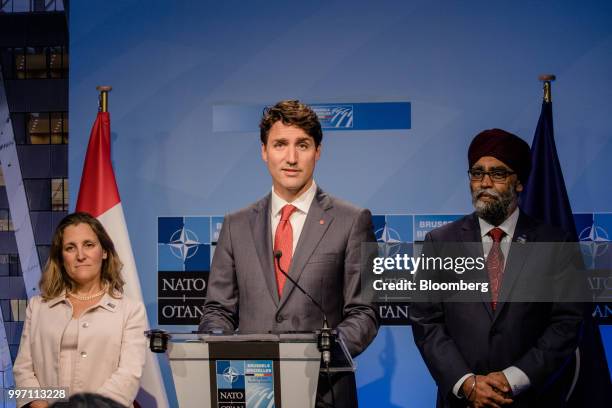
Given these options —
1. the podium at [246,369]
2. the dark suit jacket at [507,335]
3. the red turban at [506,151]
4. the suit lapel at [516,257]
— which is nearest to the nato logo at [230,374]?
the podium at [246,369]

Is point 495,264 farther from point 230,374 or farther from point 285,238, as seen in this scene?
point 230,374

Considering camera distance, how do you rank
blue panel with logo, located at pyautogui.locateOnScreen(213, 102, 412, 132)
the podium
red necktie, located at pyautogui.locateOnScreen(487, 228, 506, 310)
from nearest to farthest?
the podium
red necktie, located at pyautogui.locateOnScreen(487, 228, 506, 310)
blue panel with logo, located at pyautogui.locateOnScreen(213, 102, 412, 132)

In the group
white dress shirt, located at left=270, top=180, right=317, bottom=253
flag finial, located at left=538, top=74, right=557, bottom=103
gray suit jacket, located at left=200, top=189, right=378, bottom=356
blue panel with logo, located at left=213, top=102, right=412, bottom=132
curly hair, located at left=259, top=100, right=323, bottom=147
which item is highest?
flag finial, located at left=538, top=74, right=557, bottom=103

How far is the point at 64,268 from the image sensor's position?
13.6ft

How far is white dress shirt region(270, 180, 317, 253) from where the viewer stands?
12.8ft

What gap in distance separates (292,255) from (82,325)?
1132 mm

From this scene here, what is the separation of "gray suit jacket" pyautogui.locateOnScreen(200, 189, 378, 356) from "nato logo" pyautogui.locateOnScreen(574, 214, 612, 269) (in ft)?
5.88

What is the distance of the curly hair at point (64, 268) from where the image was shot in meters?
4.11

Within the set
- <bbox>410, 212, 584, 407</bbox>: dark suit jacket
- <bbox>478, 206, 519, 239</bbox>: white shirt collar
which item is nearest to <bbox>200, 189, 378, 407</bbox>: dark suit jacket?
<bbox>410, 212, 584, 407</bbox>: dark suit jacket

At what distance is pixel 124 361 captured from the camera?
3.95 meters

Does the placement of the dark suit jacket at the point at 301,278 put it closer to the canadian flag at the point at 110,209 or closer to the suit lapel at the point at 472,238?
the suit lapel at the point at 472,238

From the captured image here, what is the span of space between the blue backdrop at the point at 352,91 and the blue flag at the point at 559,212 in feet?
0.71

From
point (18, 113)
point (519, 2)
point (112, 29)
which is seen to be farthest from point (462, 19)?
point (18, 113)

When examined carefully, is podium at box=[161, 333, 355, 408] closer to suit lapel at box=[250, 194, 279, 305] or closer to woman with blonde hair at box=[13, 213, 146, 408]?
suit lapel at box=[250, 194, 279, 305]
